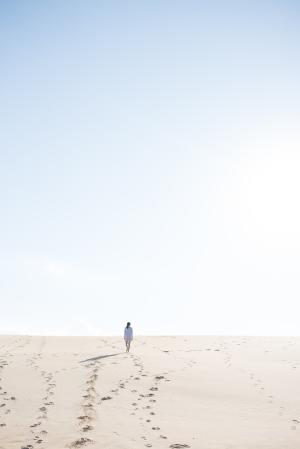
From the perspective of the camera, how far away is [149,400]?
12.2 metres

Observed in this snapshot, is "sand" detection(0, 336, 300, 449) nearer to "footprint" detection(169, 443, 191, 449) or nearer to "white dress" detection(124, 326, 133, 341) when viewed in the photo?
"footprint" detection(169, 443, 191, 449)

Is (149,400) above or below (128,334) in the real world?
below

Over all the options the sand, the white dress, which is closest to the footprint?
the sand

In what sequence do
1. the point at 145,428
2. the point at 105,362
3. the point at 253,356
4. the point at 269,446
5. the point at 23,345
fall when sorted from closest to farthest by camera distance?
the point at 269,446 < the point at 145,428 < the point at 105,362 < the point at 253,356 < the point at 23,345

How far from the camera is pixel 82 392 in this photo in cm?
1318

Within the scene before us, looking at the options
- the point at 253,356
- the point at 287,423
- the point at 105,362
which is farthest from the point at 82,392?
the point at 253,356

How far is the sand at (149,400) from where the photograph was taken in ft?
29.8

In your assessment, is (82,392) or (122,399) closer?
(122,399)

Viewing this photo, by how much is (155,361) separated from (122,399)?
278 inches

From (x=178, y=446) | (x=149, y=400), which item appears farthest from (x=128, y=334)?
(x=178, y=446)

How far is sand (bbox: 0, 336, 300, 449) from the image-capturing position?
9.08 m

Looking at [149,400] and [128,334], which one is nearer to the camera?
[149,400]

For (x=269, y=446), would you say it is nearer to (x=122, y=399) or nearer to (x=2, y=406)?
(x=122, y=399)

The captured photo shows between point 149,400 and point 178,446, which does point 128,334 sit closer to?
point 149,400
